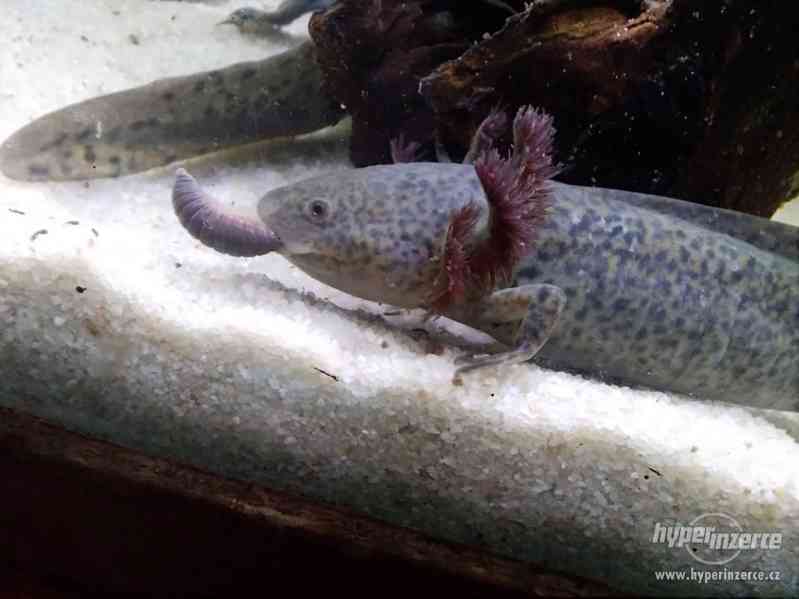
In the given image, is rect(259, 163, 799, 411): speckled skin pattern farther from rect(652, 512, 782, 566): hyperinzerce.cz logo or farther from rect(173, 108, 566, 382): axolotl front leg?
rect(652, 512, 782, 566): hyperinzerce.cz logo

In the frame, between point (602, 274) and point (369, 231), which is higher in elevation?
point (369, 231)

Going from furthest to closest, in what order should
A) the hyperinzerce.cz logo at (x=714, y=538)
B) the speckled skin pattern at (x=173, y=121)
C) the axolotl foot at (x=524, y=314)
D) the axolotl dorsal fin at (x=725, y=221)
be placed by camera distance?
the speckled skin pattern at (x=173, y=121)
the axolotl dorsal fin at (x=725, y=221)
the axolotl foot at (x=524, y=314)
the hyperinzerce.cz logo at (x=714, y=538)

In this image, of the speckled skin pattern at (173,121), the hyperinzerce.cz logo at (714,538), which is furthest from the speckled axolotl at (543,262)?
the speckled skin pattern at (173,121)

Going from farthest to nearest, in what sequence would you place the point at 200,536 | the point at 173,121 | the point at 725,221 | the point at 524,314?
1. the point at 173,121
2. the point at 725,221
3. the point at 524,314
4. the point at 200,536

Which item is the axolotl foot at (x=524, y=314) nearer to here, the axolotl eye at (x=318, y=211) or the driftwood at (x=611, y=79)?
the axolotl eye at (x=318, y=211)

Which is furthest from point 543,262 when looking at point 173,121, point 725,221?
point 173,121

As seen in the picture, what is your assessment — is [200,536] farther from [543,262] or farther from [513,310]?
[543,262]
